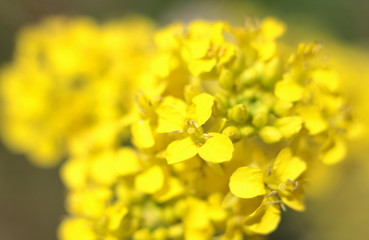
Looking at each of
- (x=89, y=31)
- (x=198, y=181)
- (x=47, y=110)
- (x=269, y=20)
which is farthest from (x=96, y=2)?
(x=198, y=181)

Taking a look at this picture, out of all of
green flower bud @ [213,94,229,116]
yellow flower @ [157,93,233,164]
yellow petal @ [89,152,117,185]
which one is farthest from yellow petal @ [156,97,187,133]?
yellow petal @ [89,152,117,185]

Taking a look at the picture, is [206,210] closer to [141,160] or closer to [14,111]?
[141,160]

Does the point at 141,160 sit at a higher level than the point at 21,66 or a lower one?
lower

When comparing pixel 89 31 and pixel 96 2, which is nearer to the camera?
pixel 89 31

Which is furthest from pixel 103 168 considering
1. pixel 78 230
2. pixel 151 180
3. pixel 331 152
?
pixel 331 152

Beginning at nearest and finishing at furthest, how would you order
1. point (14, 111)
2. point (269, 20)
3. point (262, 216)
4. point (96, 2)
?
point (262, 216), point (269, 20), point (14, 111), point (96, 2)

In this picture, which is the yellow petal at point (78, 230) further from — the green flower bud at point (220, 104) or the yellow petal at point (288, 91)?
the yellow petal at point (288, 91)

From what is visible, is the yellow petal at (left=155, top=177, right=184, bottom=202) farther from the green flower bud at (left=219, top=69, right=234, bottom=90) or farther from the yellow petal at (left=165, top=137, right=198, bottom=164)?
the green flower bud at (left=219, top=69, right=234, bottom=90)
